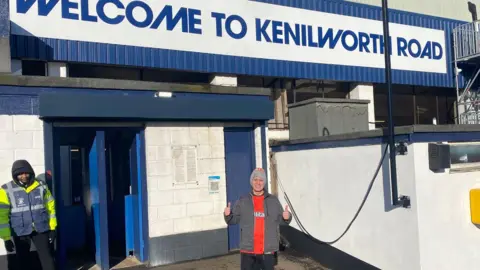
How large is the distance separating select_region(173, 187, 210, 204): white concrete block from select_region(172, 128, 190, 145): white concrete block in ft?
2.72

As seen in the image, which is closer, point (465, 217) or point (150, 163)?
point (465, 217)

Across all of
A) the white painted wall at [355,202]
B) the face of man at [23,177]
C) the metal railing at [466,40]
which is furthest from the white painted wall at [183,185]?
the metal railing at [466,40]

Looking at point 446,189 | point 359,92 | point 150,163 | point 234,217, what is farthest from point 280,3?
point 234,217

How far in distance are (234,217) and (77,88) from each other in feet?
11.9

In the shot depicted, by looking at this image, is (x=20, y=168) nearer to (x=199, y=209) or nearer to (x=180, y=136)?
(x=180, y=136)

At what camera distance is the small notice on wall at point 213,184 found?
8258 millimetres

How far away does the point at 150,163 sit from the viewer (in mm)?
7664

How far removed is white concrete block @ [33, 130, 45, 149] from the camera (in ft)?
22.3

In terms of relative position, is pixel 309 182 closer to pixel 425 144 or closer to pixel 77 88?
pixel 425 144

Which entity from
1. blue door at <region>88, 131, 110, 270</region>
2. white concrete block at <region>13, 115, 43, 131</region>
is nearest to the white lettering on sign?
white concrete block at <region>13, 115, 43, 131</region>

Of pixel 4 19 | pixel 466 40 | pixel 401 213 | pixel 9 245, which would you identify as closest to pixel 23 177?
pixel 9 245

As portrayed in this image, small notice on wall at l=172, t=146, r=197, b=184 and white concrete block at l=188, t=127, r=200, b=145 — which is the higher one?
white concrete block at l=188, t=127, r=200, b=145

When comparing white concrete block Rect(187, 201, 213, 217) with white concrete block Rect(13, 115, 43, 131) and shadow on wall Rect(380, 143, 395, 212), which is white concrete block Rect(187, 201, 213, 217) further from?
shadow on wall Rect(380, 143, 395, 212)

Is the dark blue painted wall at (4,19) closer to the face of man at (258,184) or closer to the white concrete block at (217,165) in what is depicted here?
the white concrete block at (217,165)
